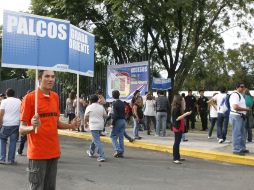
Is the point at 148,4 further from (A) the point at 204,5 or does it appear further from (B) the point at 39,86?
(B) the point at 39,86

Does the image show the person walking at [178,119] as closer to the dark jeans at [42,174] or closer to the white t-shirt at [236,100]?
the white t-shirt at [236,100]

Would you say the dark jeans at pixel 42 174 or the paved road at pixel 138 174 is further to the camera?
the paved road at pixel 138 174

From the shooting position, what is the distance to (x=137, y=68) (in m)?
19.8

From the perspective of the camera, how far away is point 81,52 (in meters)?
10.4

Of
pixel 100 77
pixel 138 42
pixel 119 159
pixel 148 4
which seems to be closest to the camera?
pixel 119 159

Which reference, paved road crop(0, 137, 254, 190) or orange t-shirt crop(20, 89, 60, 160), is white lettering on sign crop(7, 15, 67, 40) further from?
paved road crop(0, 137, 254, 190)

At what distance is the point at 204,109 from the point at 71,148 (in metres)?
7.73

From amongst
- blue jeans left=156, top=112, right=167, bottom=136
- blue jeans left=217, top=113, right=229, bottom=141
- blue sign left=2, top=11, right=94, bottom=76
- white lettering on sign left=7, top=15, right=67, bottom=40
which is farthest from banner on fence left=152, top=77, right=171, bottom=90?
white lettering on sign left=7, top=15, right=67, bottom=40

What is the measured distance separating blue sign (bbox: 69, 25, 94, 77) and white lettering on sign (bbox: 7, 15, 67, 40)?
10.8ft

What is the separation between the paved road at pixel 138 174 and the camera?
8102mm

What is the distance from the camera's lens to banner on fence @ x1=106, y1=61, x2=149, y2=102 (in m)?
19.5

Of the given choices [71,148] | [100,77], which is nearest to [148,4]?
[100,77]

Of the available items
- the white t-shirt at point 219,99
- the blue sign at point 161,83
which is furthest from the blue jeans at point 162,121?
the blue sign at point 161,83

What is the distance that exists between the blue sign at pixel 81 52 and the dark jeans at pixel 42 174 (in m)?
5.05
